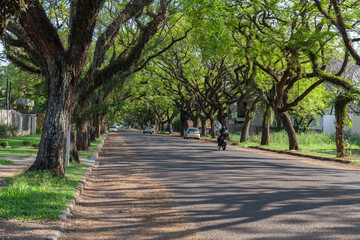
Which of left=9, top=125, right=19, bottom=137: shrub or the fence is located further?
the fence

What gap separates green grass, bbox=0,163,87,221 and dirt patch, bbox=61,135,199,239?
34 centimetres

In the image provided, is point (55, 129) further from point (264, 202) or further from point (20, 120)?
point (20, 120)

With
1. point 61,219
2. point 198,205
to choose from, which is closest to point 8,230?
point 61,219

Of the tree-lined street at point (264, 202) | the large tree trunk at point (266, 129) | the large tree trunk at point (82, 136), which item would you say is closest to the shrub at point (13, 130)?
the large tree trunk at point (82, 136)

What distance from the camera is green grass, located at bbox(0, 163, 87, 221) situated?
6.25 m

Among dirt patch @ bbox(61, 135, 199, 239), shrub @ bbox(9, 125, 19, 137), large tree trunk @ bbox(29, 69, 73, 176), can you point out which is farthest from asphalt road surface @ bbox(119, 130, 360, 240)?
shrub @ bbox(9, 125, 19, 137)

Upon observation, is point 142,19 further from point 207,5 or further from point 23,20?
point 23,20

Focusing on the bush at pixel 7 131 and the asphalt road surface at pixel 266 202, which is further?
the bush at pixel 7 131

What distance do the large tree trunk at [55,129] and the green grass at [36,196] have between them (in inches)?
16.2

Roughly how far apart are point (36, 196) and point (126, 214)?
187 centimetres

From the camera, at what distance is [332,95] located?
68.9 feet

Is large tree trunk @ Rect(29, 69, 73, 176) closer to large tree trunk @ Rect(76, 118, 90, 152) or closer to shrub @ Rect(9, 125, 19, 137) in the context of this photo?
large tree trunk @ Rect(76, 118, 90, 152)

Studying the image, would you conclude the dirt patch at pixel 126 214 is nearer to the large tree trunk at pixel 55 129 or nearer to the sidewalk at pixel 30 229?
the sidewalk at pixel 30 229

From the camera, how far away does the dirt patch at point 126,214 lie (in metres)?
5.84
